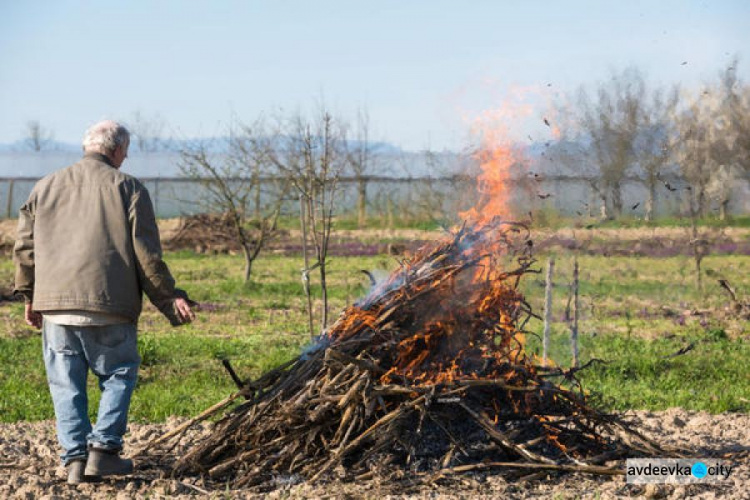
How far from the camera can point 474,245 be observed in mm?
5809

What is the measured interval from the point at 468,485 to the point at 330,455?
0.79 meters

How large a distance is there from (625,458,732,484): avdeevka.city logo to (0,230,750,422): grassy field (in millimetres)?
633

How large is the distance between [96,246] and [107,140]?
63 cm

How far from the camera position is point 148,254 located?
198 inches

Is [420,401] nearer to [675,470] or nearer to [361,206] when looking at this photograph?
[675,470]

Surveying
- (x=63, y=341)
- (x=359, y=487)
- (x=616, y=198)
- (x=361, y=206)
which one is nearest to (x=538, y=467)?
(x=359, y=487)

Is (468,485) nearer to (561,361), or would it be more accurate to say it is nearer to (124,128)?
(124,128)

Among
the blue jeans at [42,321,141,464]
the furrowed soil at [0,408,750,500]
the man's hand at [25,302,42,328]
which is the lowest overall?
the furrowed soil at [0,408,750,500]

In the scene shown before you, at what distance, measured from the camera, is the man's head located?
17.2 ft

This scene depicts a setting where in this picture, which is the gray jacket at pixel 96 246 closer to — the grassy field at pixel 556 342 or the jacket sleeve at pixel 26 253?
the jacket sleeve at pixel 26 253

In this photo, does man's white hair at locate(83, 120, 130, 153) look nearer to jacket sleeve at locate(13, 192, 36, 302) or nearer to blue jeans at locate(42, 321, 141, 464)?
jacket sleeve at locate(13, 192, 36, 302)

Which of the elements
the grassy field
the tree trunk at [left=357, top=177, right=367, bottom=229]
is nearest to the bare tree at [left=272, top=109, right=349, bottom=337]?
the grassy field

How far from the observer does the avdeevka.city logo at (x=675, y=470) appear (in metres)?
5.15

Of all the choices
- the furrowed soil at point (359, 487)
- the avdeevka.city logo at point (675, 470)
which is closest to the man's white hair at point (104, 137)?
the furrowed soil at point (359, 487)
